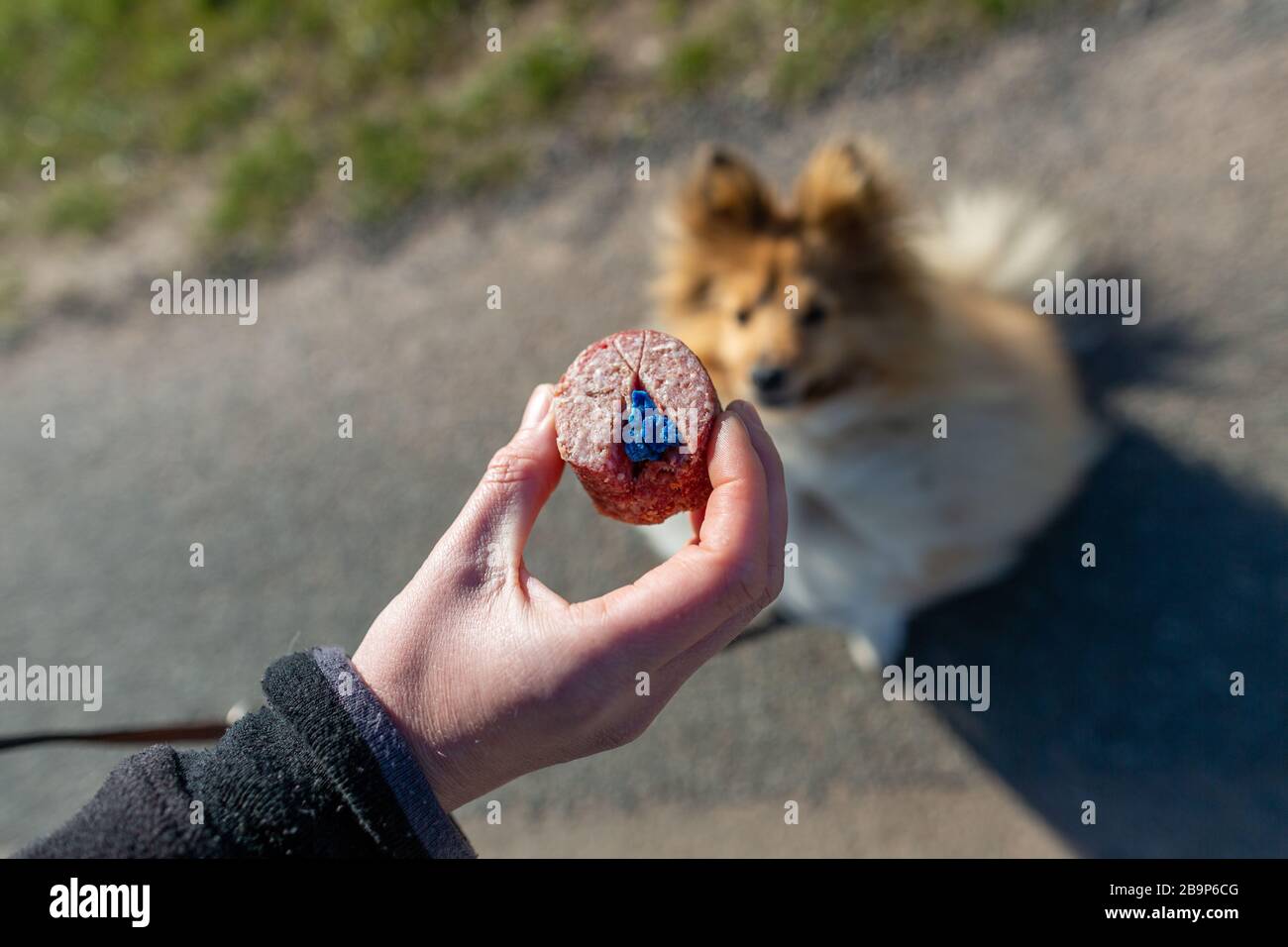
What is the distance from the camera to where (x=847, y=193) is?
2682 mm

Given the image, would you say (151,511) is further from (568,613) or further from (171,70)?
(568,613)

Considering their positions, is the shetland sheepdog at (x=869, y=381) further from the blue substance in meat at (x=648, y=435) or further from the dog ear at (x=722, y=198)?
the blue substance in meat at (x=648, y=435)

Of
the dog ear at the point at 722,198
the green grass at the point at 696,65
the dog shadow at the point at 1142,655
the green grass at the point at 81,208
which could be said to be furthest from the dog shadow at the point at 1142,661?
the green grass at the point at 81,208

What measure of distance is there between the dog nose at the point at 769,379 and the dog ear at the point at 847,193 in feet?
1.86

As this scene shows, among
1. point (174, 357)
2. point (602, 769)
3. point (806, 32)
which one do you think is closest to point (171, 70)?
point (174, 357)

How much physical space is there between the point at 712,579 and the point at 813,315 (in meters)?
1.39

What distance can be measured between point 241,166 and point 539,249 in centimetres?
179

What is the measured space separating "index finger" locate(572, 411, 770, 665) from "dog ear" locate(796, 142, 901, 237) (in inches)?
54.6

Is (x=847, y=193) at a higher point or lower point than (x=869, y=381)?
higher

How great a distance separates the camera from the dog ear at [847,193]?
8.85ft

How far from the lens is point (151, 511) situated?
4.09 metres

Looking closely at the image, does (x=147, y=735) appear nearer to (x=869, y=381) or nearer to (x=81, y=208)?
(x=869, y=381)

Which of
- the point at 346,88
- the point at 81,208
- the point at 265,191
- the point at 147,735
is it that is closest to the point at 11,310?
the point at 81,208

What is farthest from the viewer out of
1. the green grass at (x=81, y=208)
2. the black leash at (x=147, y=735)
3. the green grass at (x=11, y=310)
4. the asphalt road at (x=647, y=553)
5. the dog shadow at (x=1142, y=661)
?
the green grass at (x=81, y=208)
